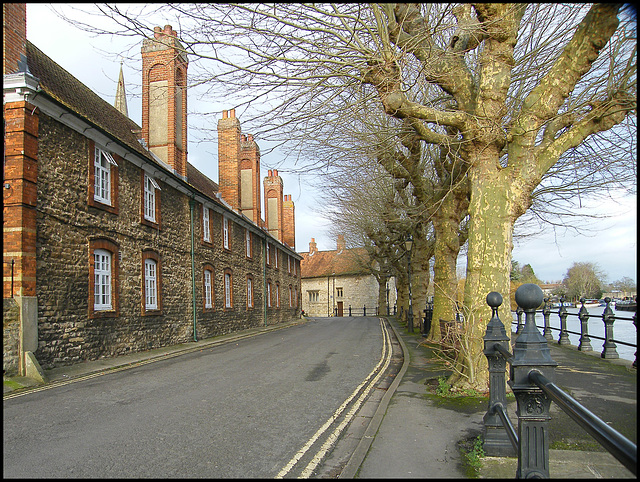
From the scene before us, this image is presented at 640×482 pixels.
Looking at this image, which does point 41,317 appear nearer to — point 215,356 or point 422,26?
point 215,356

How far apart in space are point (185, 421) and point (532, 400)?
15.4ft

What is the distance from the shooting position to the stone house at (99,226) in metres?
10.1

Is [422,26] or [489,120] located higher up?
[422,26]

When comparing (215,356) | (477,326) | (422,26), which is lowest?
(215,356)

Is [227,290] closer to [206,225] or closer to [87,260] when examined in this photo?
[206,225]

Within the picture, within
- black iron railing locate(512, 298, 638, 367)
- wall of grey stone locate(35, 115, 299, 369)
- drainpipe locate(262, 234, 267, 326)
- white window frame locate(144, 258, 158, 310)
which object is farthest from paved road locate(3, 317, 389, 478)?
drainpipe locate(262, 234, 267, 326)

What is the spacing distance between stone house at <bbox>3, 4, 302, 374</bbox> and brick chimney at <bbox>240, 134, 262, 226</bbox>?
22.6ft

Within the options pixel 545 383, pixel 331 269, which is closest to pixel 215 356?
pixel 545 383

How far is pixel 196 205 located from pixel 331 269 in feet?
137

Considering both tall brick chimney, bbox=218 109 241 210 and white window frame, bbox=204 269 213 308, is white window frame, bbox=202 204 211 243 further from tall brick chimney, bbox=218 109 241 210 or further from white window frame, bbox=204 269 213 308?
tall brick chimney, bbox=218 109 241 210

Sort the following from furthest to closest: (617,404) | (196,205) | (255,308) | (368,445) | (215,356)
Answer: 1. (255,308)
2. (196,205)
3. (215,356)
4. (617,404)
5. (368,445)

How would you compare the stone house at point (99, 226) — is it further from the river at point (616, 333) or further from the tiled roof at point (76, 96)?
the river at point (616, 333)

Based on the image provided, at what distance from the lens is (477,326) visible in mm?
7305

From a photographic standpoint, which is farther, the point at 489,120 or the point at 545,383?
the point at 489,120
